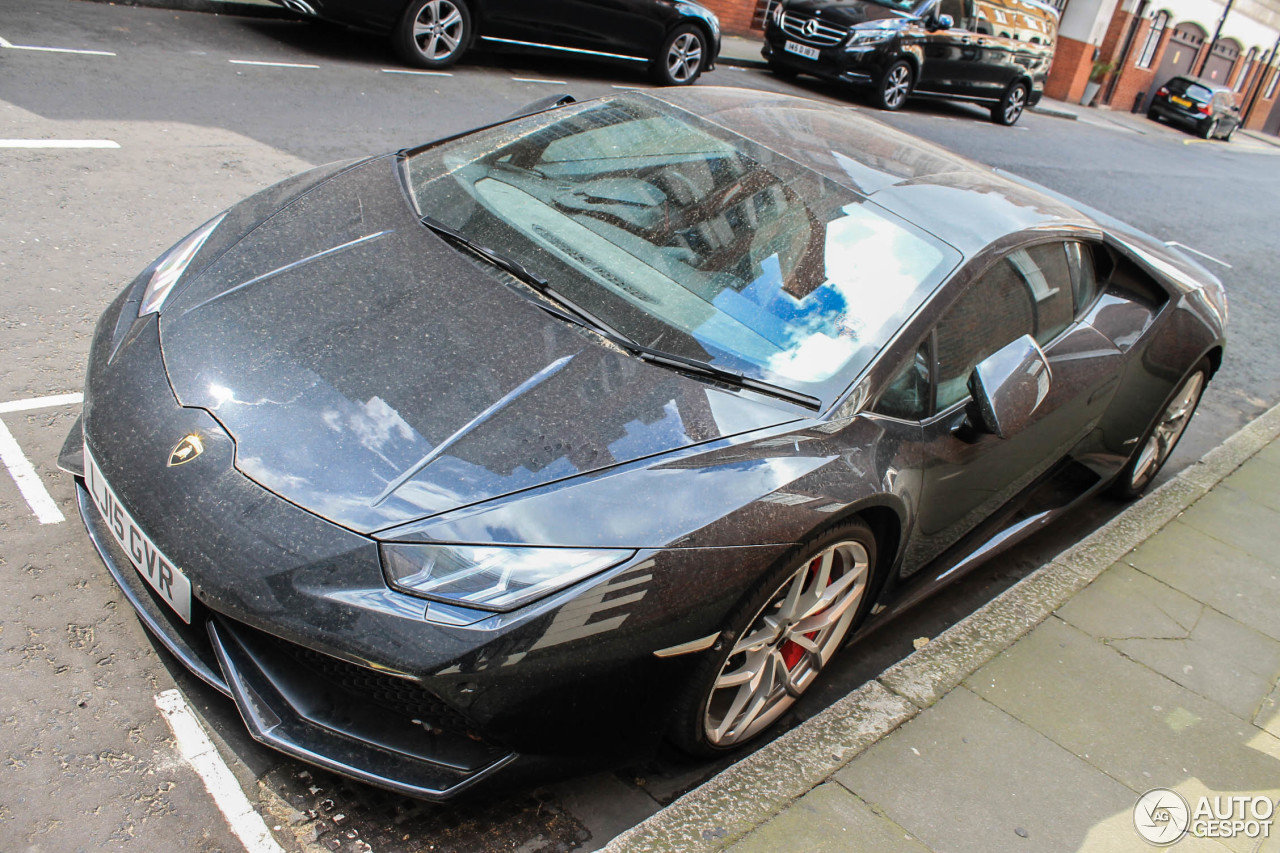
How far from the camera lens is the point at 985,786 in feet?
8.61

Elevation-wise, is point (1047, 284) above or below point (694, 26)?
below

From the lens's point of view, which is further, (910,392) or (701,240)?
(701,240)

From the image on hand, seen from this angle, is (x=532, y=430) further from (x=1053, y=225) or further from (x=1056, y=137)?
(x=1056, y=137)

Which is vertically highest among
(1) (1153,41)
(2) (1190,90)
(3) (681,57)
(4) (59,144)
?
(1) (1153,41)

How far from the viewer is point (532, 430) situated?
227 cm

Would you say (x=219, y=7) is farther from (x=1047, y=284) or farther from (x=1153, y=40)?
(x=1153, y=40)

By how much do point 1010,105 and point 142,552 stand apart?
57.8 ft

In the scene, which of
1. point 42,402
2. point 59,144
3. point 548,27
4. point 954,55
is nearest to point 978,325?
point 42,402

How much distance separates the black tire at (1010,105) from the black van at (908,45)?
0.03m

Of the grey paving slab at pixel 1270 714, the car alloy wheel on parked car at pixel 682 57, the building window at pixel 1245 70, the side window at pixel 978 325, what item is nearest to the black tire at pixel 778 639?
the side window at pixel 978 325

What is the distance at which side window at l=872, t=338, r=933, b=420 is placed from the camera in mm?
2707

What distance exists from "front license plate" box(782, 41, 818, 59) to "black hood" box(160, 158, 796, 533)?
12208 mm

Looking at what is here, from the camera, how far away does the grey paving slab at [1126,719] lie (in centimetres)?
287

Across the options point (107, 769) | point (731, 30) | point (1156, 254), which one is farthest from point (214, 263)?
point (731, 30)
